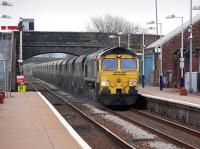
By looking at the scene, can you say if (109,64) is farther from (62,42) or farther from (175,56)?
(62,42)

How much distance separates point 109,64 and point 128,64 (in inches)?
41.6

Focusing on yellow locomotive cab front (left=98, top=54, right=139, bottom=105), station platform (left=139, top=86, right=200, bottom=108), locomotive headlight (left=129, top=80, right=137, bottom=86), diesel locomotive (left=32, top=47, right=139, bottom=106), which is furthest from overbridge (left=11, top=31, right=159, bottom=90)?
locomotive headlight (left=129, top=80, right=137, bottom=86)

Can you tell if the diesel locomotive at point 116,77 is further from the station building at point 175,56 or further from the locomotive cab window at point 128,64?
the station building at point 175,56

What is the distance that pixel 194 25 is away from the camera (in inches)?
1714

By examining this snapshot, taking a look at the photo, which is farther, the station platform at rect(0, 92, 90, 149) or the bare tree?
the bare tree

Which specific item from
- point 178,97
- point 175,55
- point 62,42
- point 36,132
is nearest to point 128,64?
point 178,97

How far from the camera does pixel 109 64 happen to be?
25.1 meters

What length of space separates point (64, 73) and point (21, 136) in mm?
33285

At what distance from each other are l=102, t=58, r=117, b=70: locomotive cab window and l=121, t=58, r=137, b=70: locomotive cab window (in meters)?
0.43

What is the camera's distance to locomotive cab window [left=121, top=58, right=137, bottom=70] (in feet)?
82.9

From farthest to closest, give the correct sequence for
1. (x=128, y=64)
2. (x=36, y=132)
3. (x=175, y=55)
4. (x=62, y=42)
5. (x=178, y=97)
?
(x=62, y=42)
(x=175, y=55)
(x=178, y=97)
(x=128, y=64)
(x=36, y=132)

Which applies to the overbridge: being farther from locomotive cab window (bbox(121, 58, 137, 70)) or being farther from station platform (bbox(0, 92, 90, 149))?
station platform (bbox(0, 92, 90, 149))

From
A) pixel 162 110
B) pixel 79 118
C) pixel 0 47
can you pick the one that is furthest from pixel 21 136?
pixel 0 47

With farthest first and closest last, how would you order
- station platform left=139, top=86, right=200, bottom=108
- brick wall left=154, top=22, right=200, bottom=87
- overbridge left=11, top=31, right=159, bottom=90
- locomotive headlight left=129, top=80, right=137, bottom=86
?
overbridge left=11, top=31, right=159, bottom=90 < brick wall left=154, top=22, right=200, bottom=87 < locomotive headlight left=129, top=80, right=137, bottom=86 < station platform left=139, top=86, right=200, bottom=108
